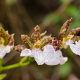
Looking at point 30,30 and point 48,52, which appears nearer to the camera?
point 48,52

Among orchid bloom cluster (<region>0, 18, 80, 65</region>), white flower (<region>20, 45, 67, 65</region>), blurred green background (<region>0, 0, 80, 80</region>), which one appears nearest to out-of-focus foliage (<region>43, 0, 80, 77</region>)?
blurred green background (<region>0, 0, 80, 80</region>)

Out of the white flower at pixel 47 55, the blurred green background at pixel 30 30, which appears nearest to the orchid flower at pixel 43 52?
the white flower at pixel 47 55

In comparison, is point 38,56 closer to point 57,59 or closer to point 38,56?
point 38,56

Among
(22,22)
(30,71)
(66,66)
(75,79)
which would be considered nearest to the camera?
(66,66)

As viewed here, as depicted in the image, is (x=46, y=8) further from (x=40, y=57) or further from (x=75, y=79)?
(x=40, y=57)

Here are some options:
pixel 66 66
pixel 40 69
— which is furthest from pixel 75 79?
pixel 40 69

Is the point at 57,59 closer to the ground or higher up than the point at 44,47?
closer to the ground

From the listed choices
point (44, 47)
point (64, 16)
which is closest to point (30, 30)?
point (64, 16)

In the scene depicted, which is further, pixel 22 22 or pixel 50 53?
pixel 22 22

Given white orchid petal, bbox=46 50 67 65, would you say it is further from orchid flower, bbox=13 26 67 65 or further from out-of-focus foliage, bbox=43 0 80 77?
out-of-focus foliage, bbox=43 0 80 77
